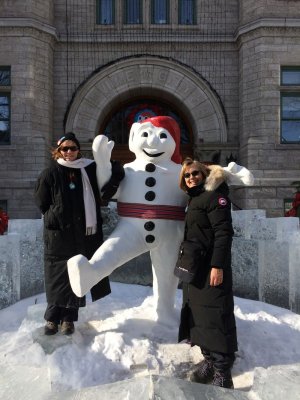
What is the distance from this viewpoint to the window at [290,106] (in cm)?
946

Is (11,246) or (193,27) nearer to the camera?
(11,246)

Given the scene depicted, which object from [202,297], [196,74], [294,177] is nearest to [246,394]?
[202,297]

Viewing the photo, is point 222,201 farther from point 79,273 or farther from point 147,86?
point 147,86

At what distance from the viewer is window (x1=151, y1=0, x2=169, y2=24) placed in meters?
10.0

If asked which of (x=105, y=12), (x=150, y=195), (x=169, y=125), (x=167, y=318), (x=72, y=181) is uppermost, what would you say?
(x=105, y=12)

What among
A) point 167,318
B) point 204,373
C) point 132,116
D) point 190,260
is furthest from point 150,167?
point 132,116

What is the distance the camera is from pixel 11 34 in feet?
30.0

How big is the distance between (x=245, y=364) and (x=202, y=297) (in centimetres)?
64

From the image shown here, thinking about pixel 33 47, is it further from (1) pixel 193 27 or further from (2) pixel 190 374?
(2) pixel 190 374

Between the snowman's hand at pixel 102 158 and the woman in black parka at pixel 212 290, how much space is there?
71cm

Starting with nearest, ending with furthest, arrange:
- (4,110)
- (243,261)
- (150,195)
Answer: (150,195)
(243,261)
(4,110)

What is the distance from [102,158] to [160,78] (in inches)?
275

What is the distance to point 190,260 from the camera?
274 centimetres

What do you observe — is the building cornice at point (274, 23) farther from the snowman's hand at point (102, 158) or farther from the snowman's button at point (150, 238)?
the snowman's button at point (150, 238)
